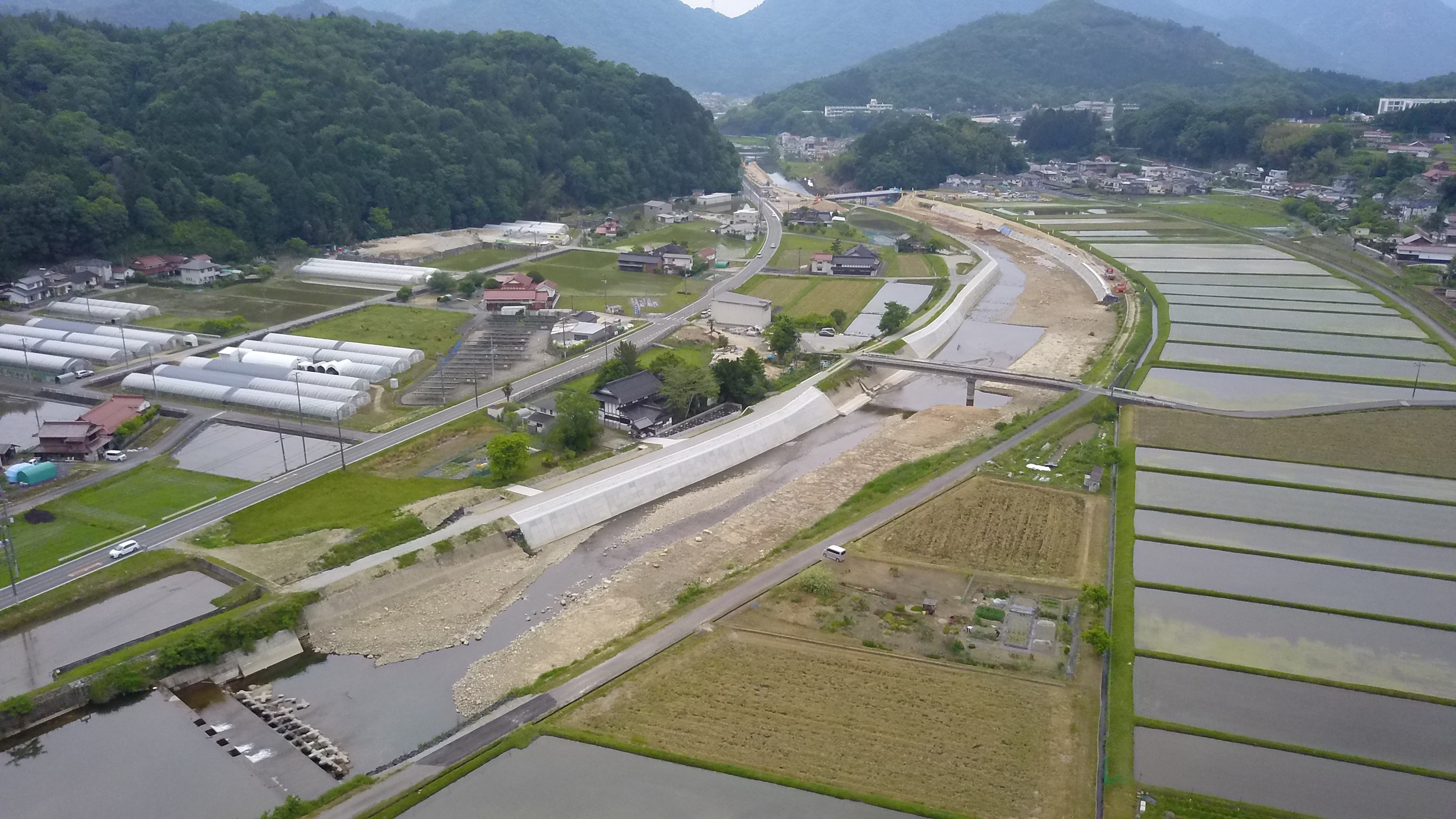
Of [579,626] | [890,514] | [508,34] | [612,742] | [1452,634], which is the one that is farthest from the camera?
[508,34]

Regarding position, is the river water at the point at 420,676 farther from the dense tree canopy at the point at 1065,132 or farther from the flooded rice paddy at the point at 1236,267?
the dense tree canopy at the point at 1065,132

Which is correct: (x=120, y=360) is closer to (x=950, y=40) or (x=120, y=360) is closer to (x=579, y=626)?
(x=579, y=626)

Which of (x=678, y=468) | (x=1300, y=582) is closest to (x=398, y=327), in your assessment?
(x=678, y=468)

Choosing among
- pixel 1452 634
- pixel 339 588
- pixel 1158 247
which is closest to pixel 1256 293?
pixel 1158 247

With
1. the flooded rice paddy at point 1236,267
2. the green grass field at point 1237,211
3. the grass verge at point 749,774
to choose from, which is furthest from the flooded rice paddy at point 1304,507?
the green grass field at point 1237,211

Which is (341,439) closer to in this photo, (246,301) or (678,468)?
(678,468)

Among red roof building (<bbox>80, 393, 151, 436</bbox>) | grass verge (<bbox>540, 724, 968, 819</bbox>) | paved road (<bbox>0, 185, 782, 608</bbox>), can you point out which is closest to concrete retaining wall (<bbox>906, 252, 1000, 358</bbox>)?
paved road (<bbox>0, 185, 782, 608</bbox>)

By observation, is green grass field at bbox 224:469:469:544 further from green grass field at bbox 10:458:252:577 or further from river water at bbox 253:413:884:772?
river water at bbox 253:413:884:772
